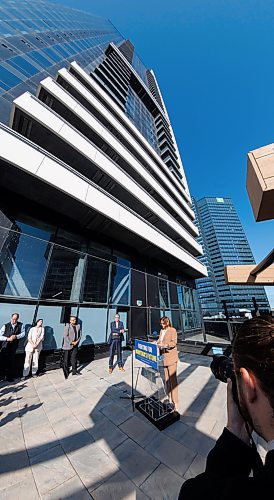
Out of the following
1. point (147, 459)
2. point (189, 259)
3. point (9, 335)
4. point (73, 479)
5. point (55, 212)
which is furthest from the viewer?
point (189, 259)

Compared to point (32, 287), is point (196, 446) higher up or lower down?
lower down

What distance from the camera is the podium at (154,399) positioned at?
3078 millimetres

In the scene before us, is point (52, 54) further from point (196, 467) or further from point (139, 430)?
point (196, 467)

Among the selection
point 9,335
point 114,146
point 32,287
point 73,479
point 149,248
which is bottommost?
point 73,479

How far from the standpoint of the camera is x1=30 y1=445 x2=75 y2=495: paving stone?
201 centimetres

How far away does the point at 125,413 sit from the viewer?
339 cm

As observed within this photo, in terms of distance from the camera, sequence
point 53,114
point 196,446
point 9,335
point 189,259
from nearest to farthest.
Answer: point 196,446 < point 9,335 < point 53,114 < point 189,259

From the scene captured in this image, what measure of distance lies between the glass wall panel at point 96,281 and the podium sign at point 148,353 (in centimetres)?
440

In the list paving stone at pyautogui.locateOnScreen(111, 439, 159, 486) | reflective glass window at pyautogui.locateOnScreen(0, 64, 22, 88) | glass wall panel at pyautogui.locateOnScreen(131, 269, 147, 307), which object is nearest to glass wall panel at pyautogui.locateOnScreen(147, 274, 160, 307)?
glass wall panel at pyautogui.locateOnScreen(131, 269, 147, 307)

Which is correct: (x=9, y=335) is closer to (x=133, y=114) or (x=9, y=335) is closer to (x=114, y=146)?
(x=114, y=146)

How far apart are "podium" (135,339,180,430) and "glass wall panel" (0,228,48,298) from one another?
4575mm

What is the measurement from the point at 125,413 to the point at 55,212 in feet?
27.6

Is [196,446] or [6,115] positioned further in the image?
[6,115]

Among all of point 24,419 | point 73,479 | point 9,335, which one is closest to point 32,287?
point 9,335
